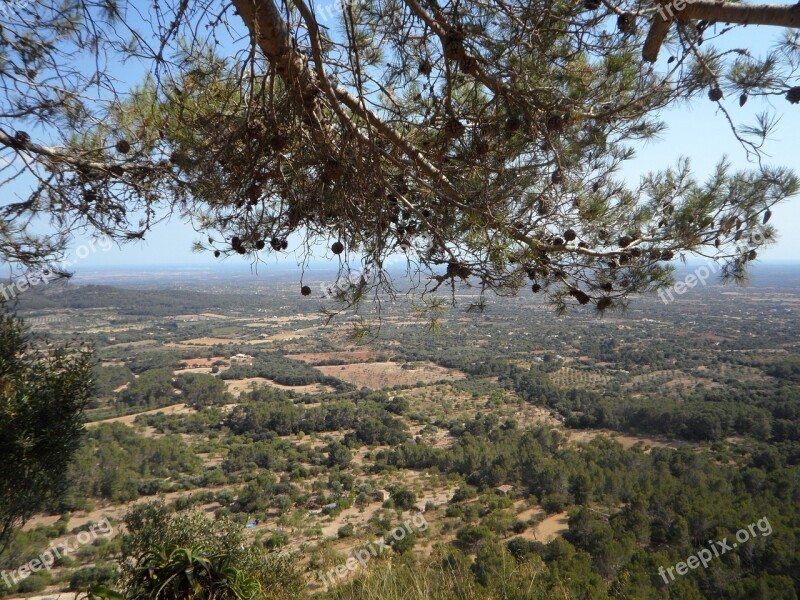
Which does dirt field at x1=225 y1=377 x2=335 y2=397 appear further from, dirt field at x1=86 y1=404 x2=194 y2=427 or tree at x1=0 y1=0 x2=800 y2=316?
tree at x1=0 y1=0 x2=800 y2=316

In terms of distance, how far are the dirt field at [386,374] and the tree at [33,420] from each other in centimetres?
2713

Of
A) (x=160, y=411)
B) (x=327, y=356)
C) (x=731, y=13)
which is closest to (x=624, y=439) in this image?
(x=731, y=13)

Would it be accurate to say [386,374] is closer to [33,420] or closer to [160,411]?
[160,411]

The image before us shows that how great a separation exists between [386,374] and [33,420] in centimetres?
3097

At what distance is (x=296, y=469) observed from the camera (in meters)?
18.3

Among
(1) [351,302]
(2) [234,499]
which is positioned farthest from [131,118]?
(2) [234,499]

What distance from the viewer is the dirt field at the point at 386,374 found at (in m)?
31.9

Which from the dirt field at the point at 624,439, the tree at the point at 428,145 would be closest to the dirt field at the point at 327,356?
the dirt field at the point at 624,439

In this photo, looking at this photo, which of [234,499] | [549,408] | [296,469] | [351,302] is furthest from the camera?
[549,408]

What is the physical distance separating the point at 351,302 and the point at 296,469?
59.3 feet

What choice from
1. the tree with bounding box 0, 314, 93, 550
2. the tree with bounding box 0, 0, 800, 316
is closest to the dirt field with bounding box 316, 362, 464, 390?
the tree with bounding box 0, 314, 93, 550

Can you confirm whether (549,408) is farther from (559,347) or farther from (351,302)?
(351,302)

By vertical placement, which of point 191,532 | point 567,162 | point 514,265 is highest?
point 567,162

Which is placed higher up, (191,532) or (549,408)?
(191,532)
